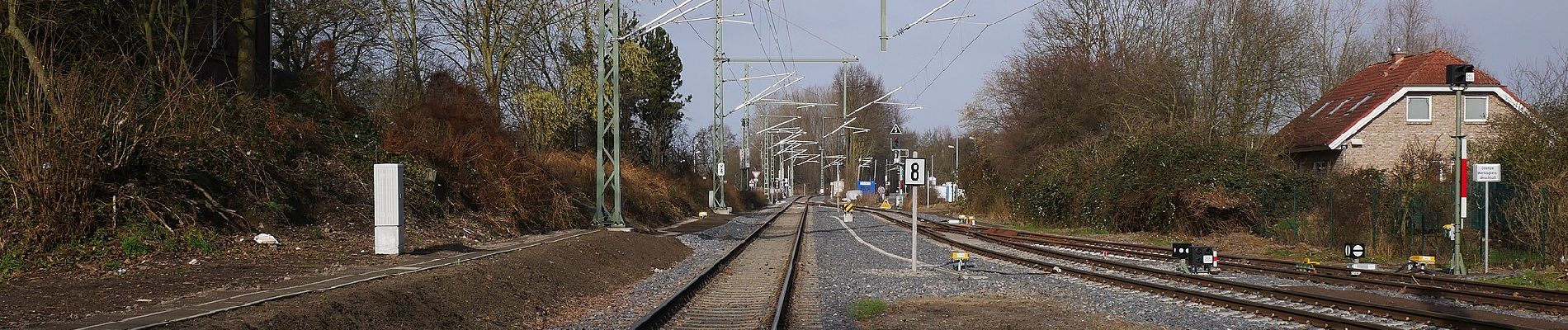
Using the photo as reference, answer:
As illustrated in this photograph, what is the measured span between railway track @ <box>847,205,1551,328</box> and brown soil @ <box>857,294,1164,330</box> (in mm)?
1494

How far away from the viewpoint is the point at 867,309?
475 inches

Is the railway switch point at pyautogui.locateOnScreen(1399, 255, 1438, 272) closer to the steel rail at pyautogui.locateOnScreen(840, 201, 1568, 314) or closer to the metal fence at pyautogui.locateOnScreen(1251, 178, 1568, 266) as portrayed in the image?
the steel rail at pyautogui.locateOnScreen(840, 201, 1568, 314)

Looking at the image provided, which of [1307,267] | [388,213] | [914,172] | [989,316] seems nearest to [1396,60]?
[1307,267]

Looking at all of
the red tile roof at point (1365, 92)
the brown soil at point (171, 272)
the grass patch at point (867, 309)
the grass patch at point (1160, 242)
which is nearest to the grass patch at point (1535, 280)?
the grass patch at point (867, 309)

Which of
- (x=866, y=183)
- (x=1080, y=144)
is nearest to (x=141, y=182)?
(x=1080, y=144)

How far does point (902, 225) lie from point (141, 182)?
2620 centimetres

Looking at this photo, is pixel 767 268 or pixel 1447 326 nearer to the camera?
pixel 1447 326

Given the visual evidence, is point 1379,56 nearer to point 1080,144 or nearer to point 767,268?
point 1080,144

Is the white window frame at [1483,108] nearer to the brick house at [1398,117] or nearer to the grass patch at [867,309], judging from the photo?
the brick house at [1398,117]

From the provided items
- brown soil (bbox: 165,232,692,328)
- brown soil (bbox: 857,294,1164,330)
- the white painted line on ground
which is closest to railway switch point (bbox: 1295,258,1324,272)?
brown soil (bbox: 857,294,1164,330)

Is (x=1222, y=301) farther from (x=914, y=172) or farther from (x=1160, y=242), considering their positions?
(x=1160, y=242)

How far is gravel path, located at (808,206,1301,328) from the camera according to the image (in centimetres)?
1161

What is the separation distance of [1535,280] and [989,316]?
8.39 meters

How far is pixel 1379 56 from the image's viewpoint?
2060 inches
